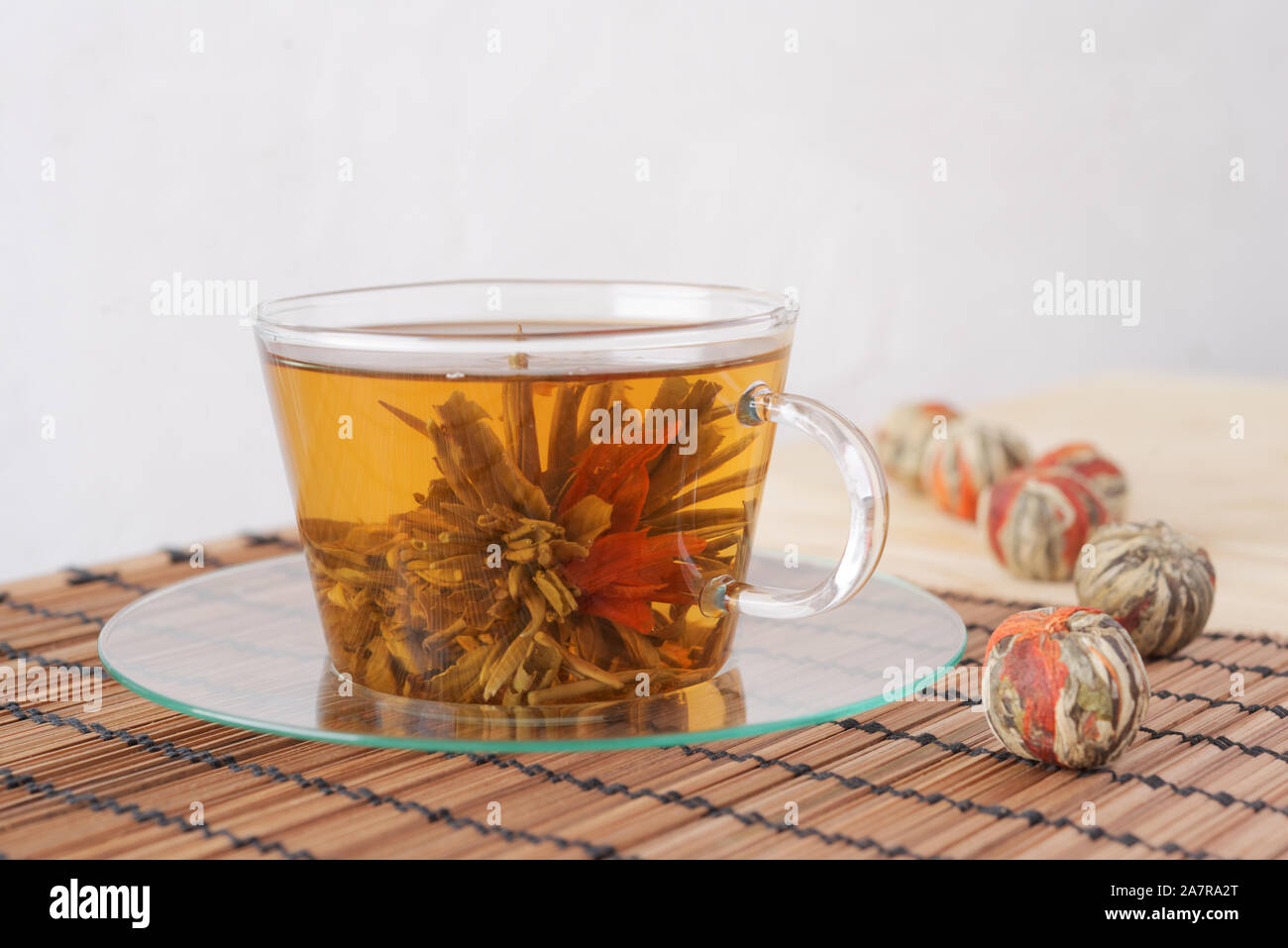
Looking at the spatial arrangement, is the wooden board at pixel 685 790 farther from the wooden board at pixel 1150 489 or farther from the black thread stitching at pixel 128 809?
the wooden board at pixel 1150 489

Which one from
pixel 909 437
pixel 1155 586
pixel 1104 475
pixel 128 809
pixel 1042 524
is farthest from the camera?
pixel 909 437

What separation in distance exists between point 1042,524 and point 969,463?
0.59 ft

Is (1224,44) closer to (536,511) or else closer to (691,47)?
(691,47)

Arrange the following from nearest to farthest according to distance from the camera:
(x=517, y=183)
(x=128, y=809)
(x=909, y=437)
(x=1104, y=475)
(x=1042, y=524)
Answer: (x=128, y=809) < (x=1042, y=524) < (x=1104, y=475) < (x=909, y=437) < (x=517, y=183)

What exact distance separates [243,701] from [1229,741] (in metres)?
0.43

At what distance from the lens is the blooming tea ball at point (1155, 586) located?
0.71 m

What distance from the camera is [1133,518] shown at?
1.08 m

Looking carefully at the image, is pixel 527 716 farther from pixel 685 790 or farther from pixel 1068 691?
pixel 1068 691

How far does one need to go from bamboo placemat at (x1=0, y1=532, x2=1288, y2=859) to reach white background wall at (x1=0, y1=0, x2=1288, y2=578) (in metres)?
0.85

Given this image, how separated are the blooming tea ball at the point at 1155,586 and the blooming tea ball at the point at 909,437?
16.1 inches

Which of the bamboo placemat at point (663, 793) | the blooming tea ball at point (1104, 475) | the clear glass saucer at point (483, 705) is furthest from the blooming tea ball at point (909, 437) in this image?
the bamboo placemat at point (663, 793)

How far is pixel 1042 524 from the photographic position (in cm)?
90

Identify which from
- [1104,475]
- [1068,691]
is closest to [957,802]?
[1068,691]

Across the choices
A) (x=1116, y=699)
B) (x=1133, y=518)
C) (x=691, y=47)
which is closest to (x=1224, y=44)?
(x=691, y=47)
